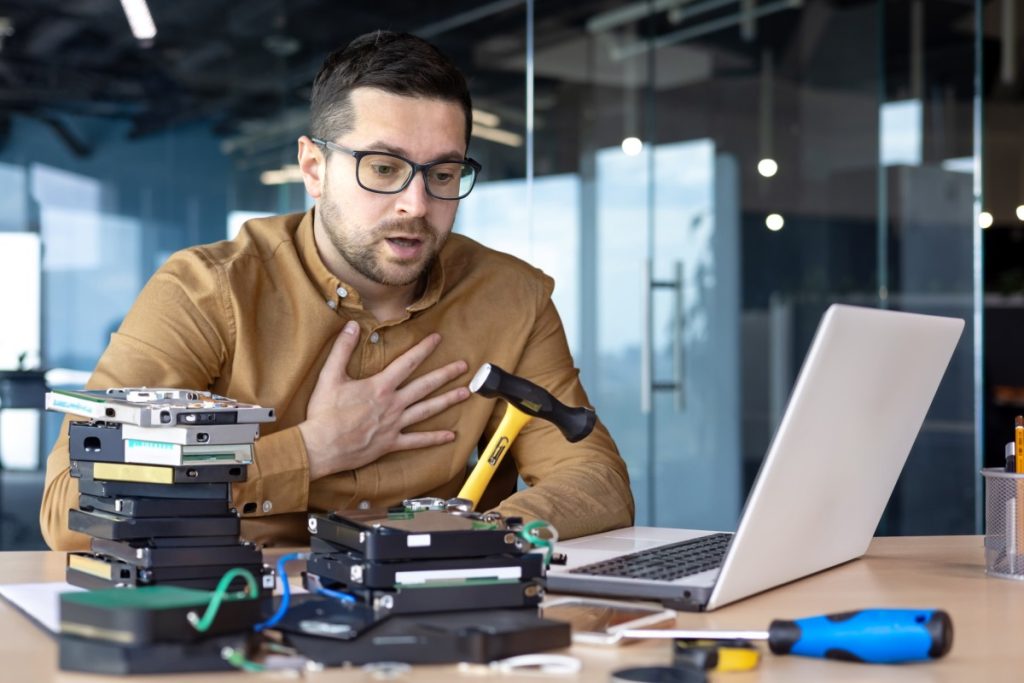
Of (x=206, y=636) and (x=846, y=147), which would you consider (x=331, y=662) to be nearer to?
(x=206, y=636)

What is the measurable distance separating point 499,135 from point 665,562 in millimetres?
2876

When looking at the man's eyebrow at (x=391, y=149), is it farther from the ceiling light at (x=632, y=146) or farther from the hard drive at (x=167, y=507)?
the ceiling light at (x=632, y=146)

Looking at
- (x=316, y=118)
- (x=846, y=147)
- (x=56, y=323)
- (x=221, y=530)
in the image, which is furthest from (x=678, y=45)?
(x=221, y=530)

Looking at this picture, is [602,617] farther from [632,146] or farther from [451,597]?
[632,146]

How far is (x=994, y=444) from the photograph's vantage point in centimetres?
468

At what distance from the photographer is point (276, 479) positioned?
1675mm

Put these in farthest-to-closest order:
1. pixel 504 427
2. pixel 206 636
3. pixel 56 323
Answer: pixel 56 323 → pixel 504 427 → pixel 206 636

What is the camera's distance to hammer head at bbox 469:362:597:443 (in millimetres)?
1330

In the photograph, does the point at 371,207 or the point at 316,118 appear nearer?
the point at 371,207

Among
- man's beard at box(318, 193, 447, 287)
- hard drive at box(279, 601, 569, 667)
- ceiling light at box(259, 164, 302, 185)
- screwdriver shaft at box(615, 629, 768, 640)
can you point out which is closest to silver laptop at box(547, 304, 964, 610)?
screwdriver shaft at box(615, 629, 768, 640)

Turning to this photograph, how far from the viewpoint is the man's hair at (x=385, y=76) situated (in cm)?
186

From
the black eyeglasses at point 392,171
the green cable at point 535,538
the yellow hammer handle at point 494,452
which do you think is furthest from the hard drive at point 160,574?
the black eyeglasses at point 392,171

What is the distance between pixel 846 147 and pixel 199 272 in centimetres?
312

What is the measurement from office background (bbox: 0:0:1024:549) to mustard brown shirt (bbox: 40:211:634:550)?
182 centimetres
